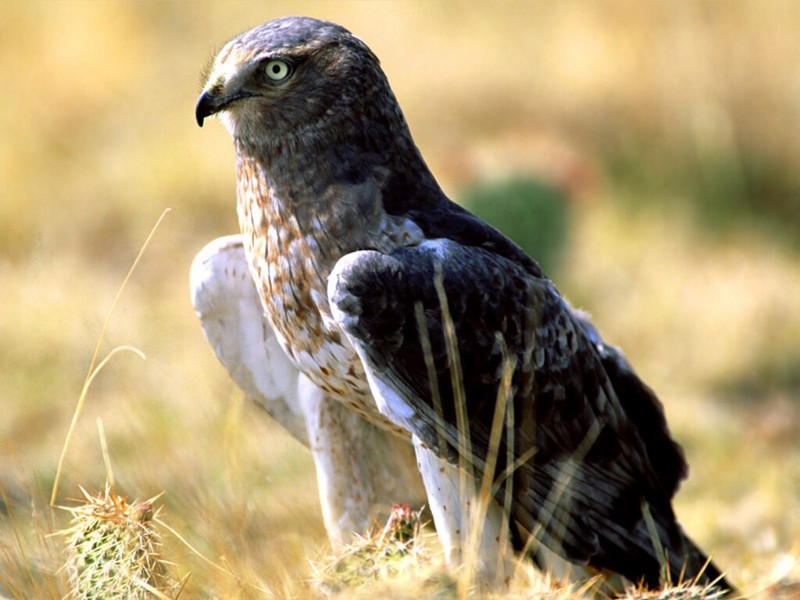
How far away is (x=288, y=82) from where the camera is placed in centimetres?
410

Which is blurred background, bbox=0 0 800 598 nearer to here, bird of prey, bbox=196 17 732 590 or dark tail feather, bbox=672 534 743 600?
dark tail feather, bbox=672 534 743 600

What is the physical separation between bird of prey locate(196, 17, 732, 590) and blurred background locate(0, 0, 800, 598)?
3.28 feet

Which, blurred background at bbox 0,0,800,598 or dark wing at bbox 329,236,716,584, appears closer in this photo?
dark wing at bbox 329,236,716,584

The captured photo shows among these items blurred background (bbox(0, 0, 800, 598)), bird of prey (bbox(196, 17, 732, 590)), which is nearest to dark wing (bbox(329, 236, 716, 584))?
bird of prey (bbox(196, 17, 732, 590))

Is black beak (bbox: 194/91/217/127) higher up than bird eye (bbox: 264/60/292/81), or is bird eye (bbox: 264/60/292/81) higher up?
bird eye (bbox: 264/60/292/81)

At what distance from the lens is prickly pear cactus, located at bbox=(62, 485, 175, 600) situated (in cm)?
367

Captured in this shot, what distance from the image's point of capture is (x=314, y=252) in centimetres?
407

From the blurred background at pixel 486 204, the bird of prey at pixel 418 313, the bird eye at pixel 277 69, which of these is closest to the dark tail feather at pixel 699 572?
the bird of prey at pixel 418 313

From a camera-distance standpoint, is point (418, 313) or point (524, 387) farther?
point (524, 387)

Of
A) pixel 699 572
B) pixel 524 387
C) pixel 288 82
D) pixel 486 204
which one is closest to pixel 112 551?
pixel 524 387

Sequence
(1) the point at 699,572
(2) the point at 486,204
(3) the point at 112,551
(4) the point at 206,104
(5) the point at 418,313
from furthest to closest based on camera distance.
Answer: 1. (2) the point at 486,204
2. (1) the point at 699,572
3. (4) the point at 206,104
4. (5) the point at 418,313
5. (3) the point at 112,551

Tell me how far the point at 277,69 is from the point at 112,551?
1.56 metres

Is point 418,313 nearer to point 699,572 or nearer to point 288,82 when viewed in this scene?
point 288,82

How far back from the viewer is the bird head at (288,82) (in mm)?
4074
